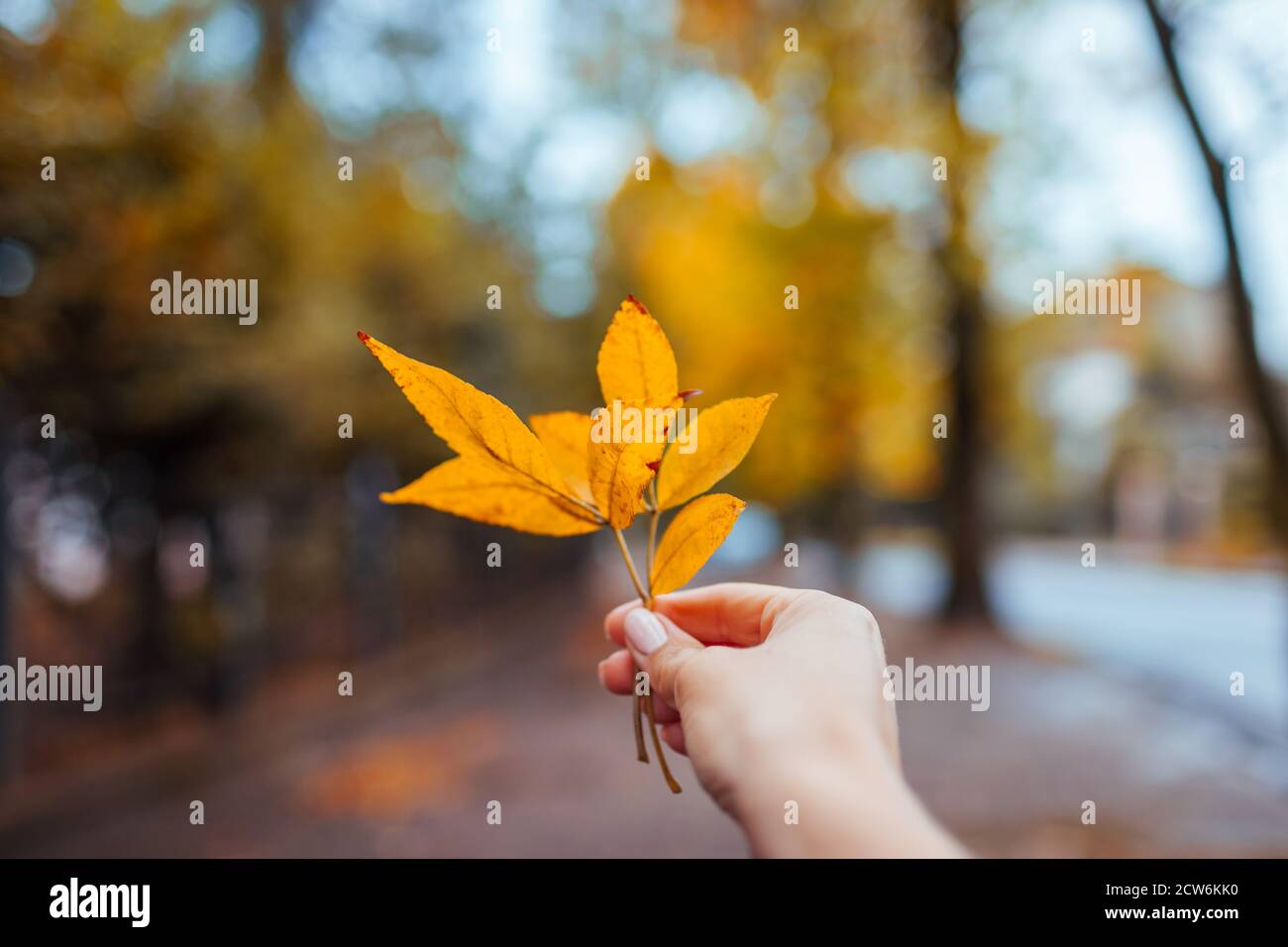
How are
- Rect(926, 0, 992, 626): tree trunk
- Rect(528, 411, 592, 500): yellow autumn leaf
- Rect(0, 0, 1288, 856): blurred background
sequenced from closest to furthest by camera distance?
Rect(528, 411, 592, 500): yellow autumn leaf
Rect(0, 0, 1288, 856): blurred background
Rect(926, 0, 992, 626): tree trunk

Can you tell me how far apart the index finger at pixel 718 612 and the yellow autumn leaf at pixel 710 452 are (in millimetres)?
265

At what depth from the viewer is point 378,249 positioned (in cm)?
740

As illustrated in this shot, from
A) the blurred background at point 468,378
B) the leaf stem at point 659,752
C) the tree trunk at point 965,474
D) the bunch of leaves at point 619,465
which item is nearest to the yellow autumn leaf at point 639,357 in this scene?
the bunch of leaves at point 619,465

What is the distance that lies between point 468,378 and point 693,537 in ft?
26.3

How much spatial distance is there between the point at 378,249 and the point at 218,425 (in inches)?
99.5

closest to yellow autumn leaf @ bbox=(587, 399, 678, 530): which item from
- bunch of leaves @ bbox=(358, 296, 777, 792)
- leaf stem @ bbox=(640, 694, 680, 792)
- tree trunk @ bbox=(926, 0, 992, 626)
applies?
bunch of leaves @ bbox=(358, 296, 777, 792)

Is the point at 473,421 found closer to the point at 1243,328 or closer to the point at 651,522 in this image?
the point at 651,522

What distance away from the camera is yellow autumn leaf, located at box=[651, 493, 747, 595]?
0.74 m

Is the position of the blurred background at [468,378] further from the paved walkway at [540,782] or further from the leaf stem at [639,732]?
the leaf stem at [639,732]

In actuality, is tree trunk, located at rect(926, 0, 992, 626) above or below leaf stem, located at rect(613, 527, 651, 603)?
above

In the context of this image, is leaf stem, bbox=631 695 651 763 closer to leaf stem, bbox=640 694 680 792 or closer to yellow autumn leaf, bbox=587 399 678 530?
leaf stem, bbox=640 694 680 792

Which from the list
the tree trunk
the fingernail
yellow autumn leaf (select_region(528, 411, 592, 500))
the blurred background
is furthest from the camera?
the tree trunk

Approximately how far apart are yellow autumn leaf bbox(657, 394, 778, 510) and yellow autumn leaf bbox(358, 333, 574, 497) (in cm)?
11
